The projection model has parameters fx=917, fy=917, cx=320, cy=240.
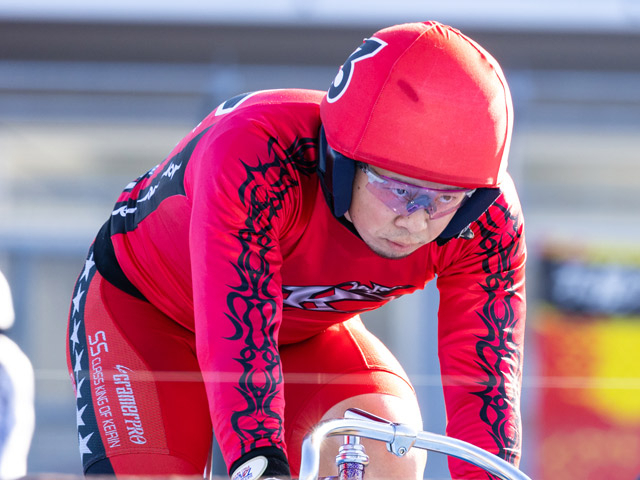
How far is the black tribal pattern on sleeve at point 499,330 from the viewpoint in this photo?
1.52m

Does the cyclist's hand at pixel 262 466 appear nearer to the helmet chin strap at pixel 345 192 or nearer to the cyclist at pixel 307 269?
the cyclist at pixel 307 269

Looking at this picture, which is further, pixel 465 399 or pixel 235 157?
pixel 465 399

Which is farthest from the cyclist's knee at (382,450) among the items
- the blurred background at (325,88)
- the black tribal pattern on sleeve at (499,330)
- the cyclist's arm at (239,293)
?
the blurred background at (325,88)

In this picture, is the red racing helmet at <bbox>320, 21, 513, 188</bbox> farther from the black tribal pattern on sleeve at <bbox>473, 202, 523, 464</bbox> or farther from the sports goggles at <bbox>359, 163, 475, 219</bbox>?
the black tribal pattern on sleeve at <bbox>473, 202, 523, 464</bbox>

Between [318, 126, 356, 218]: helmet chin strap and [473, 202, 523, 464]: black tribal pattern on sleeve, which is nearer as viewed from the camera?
[318, 126, 356, 218]: helmet chin strap

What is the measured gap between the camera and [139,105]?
14.7 feet

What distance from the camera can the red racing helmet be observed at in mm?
1279

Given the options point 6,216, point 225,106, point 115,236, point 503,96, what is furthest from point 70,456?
point 503,96

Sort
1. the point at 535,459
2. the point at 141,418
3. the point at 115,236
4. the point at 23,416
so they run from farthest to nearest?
the point at 535,459, the point at 23,416, the point at 115,236, the point at 141,418

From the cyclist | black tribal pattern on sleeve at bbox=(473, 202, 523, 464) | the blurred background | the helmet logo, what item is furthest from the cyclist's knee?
the blurred background

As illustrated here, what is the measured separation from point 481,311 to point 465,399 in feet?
0.50

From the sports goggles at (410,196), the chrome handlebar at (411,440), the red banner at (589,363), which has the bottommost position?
the red banner at (589,363)

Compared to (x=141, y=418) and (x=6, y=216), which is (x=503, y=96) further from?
(x=6, y=216)

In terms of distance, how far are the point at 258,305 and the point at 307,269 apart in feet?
0.87
